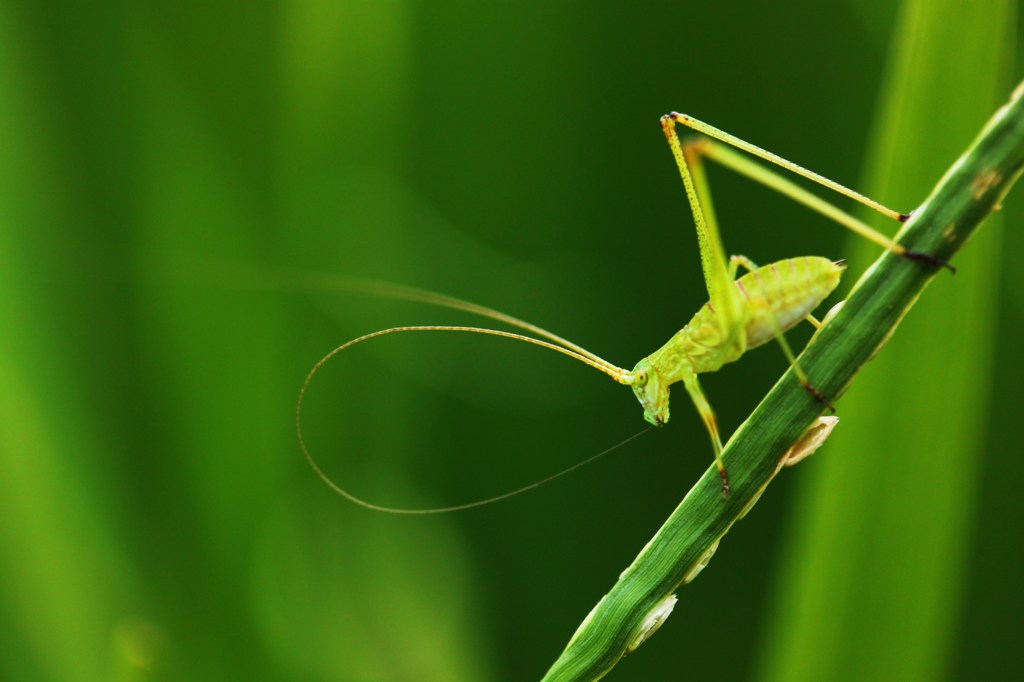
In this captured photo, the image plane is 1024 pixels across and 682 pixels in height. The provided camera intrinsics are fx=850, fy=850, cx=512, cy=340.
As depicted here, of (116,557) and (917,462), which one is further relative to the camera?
(116,557)

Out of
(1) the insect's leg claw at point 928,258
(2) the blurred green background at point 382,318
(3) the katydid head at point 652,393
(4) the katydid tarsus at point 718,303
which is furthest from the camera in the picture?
(2) the blurred green background at point 382,318

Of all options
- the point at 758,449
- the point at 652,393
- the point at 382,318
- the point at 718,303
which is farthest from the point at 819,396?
the point at 382,318

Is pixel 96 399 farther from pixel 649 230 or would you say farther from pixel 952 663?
pixel 952 663

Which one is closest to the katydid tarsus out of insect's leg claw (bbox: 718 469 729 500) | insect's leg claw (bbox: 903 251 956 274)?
insect's leg claw (bbox: 718 469 729 500)

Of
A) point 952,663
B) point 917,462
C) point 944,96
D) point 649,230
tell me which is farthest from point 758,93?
point 952,663

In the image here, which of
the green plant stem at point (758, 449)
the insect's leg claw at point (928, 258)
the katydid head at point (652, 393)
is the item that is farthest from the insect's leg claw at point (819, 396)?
the katydid head at point (652, 393)

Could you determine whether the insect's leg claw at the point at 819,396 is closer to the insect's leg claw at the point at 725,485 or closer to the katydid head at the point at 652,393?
the insect's leg claw at the point at 725,485

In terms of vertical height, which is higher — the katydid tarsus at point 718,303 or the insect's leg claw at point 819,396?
the katydid tarsus at point 718,303

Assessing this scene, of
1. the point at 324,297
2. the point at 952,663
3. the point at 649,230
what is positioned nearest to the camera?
the point at 952,663
